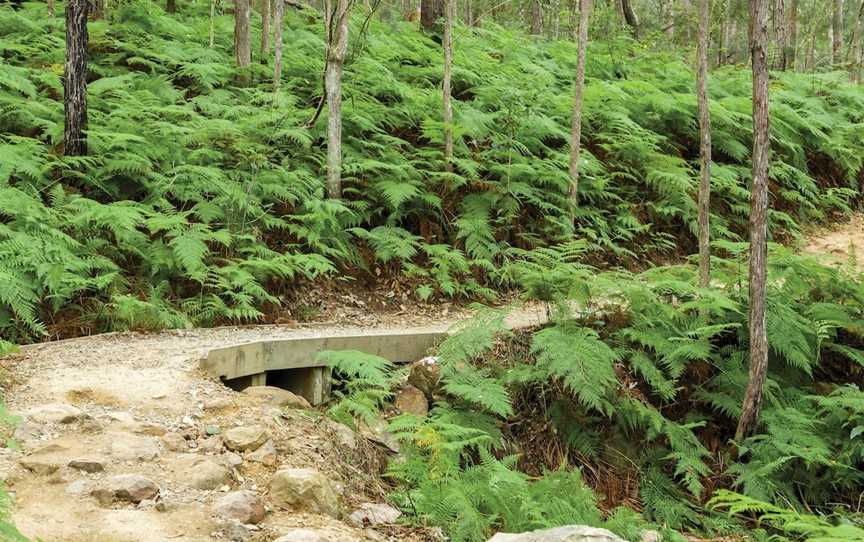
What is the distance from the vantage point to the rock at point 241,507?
4008 mm

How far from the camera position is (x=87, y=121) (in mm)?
9391

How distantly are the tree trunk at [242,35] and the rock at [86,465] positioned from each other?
30.3 ft

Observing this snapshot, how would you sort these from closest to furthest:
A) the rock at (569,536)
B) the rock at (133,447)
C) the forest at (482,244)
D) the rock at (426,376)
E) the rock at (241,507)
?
the rock at (569,536) → the rock at (241,507) → the rock at (133,447) → the forest at (482,244) → the rock at (426,376)

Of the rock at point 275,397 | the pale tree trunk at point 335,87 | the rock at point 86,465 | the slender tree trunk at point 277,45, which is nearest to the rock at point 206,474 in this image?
the rock at point 86,465

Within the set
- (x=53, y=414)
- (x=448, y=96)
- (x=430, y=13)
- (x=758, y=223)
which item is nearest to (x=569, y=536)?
(x=53, y=414)

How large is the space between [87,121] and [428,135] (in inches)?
184

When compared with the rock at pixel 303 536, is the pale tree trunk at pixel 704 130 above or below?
above

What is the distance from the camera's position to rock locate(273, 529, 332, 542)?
374cm

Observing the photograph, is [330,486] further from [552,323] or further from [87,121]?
[87,121]

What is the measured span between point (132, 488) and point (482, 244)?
6.94 m

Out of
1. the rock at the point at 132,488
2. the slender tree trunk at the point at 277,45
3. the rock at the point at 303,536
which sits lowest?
the rock at the point at 303,536

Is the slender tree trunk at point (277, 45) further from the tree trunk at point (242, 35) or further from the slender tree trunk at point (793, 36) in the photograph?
the slender tree trunk at point (793, 36)

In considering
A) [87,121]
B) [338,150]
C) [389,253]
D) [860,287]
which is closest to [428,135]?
[338,150]

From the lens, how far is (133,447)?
15.0ft
